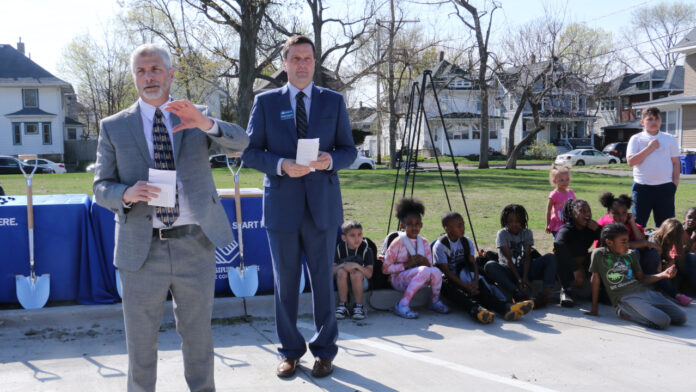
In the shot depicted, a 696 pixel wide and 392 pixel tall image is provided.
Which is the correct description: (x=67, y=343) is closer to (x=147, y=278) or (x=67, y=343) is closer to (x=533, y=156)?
(x=147, y=278)

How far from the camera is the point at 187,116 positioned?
2.78 meters

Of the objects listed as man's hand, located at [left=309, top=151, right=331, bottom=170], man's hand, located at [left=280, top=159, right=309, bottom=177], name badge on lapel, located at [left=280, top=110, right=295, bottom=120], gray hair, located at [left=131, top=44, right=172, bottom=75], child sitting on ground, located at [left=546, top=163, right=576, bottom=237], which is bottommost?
child sitting on ground, located at [left=546, top=163, right=576, bottom=237]

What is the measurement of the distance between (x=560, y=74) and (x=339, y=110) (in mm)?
27344

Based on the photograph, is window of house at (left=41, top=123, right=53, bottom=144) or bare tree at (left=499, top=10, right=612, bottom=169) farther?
window of house at (left=41, top=123, right=53, bottom=144)

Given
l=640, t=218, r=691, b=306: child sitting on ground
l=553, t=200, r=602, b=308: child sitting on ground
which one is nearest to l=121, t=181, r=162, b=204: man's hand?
l=553, t=200, r=602, b=308: child sitting on ground

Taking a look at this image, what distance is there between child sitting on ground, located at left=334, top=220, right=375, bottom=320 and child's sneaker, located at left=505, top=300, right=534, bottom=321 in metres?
1.36

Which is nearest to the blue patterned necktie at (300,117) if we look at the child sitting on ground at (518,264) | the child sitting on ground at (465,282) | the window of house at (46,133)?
the child sitting on ground at (465,282)

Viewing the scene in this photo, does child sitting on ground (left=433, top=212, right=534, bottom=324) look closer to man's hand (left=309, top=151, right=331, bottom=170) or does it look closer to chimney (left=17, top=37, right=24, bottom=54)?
man's hand (left=309, top=151, right=331, bottom=170)

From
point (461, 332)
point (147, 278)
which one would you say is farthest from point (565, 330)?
point (147, 278)

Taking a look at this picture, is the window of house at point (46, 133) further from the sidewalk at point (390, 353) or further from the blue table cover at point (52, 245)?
the sidewalk at point (390, 353)

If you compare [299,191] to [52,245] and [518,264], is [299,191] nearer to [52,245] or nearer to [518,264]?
[52,245]

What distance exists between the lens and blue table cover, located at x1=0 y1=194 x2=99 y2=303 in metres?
5.39

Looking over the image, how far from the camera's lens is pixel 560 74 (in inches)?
1134

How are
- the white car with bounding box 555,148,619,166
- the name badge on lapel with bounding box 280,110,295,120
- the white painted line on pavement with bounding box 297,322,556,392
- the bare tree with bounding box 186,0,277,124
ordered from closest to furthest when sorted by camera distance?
the white painted line on pavement with bounding box 297,322,556,392 → the name badge on lapel with bounding box 280,110,295,120 → the bare tree with bounding box 186,0,277,124 → the white car with bounding box 555,148,619,166
